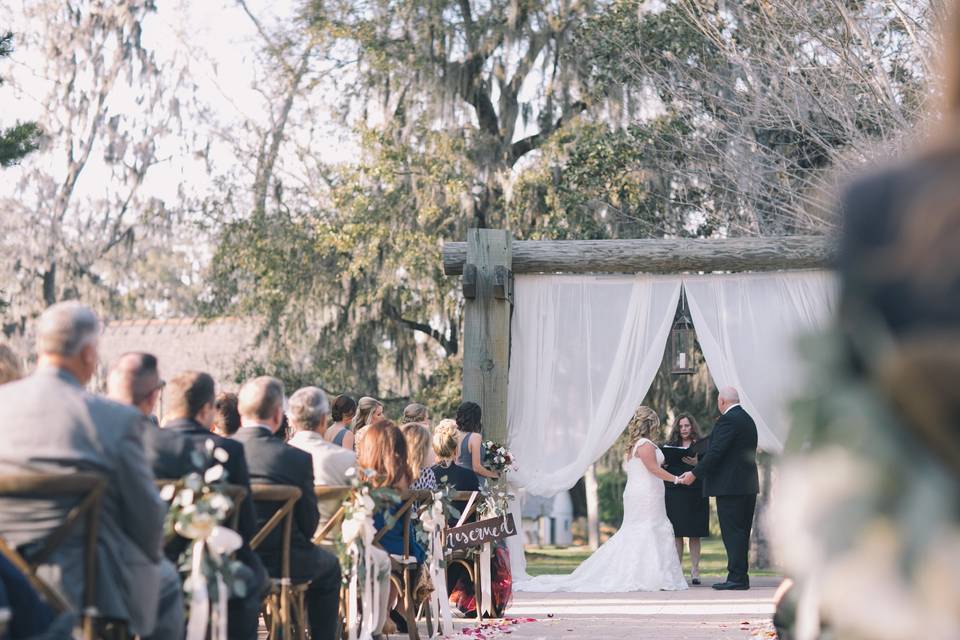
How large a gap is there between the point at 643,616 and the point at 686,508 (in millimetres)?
3233

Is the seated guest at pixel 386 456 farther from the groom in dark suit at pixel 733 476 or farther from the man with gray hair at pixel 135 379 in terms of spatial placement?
the groom in dark suit at pixel 733 476

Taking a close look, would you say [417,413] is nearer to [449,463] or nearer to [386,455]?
[449,463]

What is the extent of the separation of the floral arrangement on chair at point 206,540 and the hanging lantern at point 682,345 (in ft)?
24.2

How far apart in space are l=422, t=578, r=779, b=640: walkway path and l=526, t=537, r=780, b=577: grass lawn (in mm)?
4784

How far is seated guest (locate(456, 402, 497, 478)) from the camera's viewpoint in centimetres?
982

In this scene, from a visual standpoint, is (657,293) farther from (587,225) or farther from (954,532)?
(954,532)

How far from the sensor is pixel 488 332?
1113 cm

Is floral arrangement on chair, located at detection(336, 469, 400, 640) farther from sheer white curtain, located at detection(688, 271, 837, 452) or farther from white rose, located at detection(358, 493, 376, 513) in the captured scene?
sheer white curtain, located at detection(688, 271, 837, 452)

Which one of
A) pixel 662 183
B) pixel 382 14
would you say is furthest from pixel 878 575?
pixel 382 14

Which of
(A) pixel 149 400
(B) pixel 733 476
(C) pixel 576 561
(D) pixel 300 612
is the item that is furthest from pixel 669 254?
(C) pixel 576 561

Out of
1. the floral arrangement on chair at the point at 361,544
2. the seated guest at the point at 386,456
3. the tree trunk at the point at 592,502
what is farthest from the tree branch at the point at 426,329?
the floral arrangement on chair at the point at 361,544

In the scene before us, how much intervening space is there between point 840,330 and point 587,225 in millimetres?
15675

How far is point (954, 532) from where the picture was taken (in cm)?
136

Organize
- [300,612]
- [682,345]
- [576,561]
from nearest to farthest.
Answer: [300,612]
[682,345]
[576,561]
